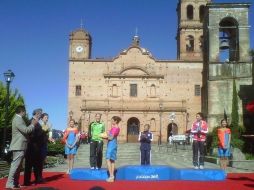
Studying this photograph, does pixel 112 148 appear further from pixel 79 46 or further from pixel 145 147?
pixel 79 46

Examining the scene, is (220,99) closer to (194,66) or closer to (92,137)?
(194,66)

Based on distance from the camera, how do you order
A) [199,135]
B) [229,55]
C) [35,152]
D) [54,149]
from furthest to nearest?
1. [229,55]
2. [54,149]
3. [199,135]
4. [35,152]

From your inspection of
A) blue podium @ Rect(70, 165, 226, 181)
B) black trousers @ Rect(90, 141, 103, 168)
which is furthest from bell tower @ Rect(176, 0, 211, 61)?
blue podium @ Rect(70, 165, 226, 181)

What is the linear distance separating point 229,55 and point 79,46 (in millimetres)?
21571

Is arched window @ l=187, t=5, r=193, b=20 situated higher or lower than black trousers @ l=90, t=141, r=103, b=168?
higher

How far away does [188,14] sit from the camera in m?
51.4

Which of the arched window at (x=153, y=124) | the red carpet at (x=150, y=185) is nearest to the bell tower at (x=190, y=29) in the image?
the arched window at (x=153, y=124)

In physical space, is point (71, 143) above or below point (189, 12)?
below

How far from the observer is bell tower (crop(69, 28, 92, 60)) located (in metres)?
49.6

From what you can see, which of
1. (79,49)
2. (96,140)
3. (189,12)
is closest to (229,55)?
(189,12)

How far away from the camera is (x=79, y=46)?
49812 mm

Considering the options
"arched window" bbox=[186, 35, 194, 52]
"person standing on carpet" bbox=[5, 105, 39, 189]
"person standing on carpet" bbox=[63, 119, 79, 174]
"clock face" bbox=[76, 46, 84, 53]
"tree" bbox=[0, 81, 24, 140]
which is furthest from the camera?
"arched window" bbox=[186, 35, 194, 52]

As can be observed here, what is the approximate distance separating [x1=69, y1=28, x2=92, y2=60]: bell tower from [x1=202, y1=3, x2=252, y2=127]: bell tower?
19.4 meters

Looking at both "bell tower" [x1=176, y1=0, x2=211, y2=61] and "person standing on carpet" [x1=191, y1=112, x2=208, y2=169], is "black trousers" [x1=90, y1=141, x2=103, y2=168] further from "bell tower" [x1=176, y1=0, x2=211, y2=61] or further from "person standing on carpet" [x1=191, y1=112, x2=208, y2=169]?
"bell tower" [x1=176, y1=0, x2=211, y2=61]
